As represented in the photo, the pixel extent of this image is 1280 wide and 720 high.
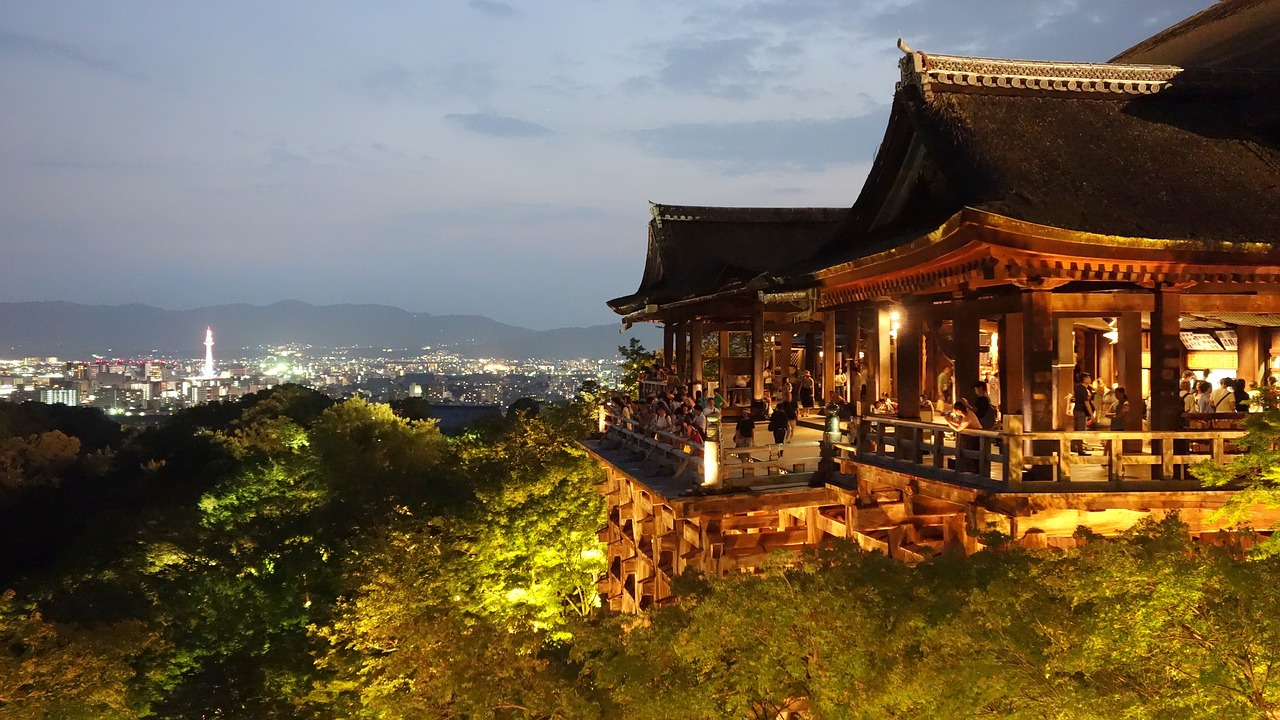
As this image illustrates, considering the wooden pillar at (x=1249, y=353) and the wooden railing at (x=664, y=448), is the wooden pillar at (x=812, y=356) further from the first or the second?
the wooden pillar at (x=1249, y=353)

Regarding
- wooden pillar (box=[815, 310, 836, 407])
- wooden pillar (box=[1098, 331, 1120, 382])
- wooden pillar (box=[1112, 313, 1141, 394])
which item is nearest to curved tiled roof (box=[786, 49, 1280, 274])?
wooden pillar (box=[1112, 313, 1141, 394])

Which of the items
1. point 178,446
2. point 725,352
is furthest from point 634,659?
point 178,446

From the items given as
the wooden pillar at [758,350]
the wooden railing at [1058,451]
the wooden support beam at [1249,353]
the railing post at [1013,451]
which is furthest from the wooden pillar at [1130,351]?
the wooden pillar at [758,350]

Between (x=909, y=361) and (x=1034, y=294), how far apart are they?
9.08 ft

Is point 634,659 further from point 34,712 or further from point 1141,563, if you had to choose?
point 34,712

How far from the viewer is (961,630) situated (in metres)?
8.05

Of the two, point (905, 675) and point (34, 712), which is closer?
point (905, 675)

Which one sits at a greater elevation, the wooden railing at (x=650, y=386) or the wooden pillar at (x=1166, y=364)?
the wooden pillar at (x=1166, y=364)

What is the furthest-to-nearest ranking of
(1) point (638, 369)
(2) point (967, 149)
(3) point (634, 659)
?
(1) point (638, 369) < (2) point (967, 149) < (3) point (634, 659)

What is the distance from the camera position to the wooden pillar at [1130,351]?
11.6m

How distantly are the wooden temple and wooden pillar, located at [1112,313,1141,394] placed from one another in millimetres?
26

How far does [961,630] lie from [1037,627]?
67 cm

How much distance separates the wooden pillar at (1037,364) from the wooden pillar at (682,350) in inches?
551

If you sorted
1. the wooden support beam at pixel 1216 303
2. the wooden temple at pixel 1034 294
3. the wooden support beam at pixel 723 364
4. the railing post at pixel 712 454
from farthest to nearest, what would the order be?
the wooden support beam at pixel 723 364
the railing post at pixel 712 454
the wooden support beam at pixel 1216 303
the wooden temple at pixel 1034 294
